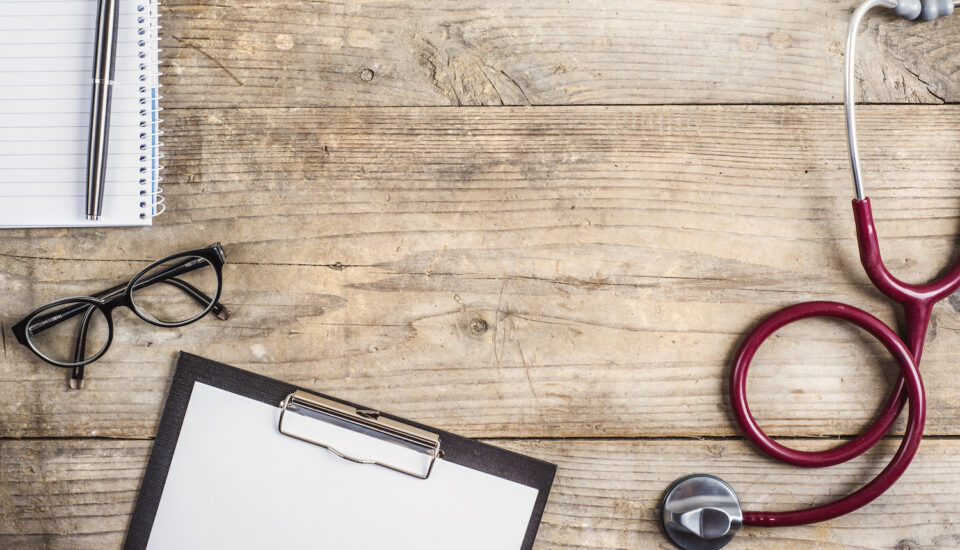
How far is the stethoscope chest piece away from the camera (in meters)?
0.67

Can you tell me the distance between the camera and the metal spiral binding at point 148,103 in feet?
2.26

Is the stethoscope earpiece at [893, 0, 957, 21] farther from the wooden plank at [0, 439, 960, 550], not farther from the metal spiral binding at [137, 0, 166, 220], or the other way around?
the metal spiral binding at [137, 0, 166, 220]

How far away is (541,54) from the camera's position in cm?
71

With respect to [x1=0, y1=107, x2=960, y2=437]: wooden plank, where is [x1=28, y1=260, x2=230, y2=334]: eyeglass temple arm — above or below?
below

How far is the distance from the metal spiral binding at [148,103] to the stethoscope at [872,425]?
0.67 m

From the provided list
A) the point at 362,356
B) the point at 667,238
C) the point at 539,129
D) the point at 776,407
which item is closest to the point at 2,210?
the point at 362,356

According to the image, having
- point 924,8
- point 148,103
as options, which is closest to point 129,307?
point 148,103

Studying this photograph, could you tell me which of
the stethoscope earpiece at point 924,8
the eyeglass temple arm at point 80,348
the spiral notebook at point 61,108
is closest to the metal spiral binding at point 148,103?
the spiral notebook at point 61,108

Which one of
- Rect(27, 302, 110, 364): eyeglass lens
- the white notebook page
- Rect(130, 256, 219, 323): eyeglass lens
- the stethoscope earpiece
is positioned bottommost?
the white notebook page

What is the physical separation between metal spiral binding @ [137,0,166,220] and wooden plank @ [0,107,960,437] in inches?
0.9

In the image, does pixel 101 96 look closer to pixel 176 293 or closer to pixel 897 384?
pixel 176 293

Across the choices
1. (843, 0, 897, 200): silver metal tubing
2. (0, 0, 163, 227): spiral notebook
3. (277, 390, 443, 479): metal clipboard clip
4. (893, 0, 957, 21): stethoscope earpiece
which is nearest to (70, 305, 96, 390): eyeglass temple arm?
(0, 0, 163, 227): spiral notebook

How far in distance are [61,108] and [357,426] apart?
0.48m

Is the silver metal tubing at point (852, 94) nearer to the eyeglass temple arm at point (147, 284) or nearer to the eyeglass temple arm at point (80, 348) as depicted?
the eyeglass temple arm at point (147, 284)
